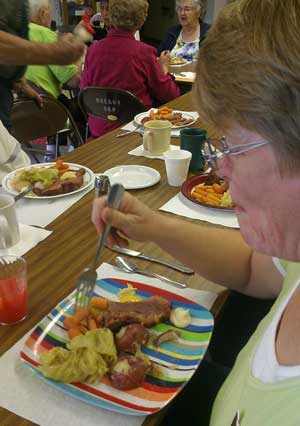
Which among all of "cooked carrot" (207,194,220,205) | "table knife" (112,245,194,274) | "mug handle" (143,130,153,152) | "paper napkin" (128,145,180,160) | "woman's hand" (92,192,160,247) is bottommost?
"paper napkin" (128,145,180,160)

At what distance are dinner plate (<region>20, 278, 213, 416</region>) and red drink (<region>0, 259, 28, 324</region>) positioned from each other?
0.20 feet

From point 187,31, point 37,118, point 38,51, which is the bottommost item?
point 37,118

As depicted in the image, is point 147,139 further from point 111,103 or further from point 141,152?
point 111,103

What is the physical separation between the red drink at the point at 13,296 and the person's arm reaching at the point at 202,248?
19cm

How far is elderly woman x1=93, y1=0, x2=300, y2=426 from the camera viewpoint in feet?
1.50

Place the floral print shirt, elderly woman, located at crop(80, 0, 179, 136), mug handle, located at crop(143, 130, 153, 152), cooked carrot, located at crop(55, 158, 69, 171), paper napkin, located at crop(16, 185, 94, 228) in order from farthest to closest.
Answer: the floral print shirt < elderly woman, located at crop(80, 0, 179, 136) < mug handle, located at crop(143, 130, 153, 152) < cooked carrot, located at crop(55, 158, 69, 171) < paper napkin, located at crop(16, 185, 94, 228)

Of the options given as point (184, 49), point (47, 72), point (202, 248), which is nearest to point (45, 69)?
point (47, 72)

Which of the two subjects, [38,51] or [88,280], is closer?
[88,280]

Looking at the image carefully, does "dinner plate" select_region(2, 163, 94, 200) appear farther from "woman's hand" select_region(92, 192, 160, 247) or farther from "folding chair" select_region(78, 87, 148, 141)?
"folding chair" select_region(78, 87, 148, 141)

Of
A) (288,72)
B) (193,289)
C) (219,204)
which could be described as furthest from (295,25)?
(219,204)

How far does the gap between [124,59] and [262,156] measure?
2.16 meters

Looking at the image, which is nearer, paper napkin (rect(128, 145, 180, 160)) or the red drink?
the red drink

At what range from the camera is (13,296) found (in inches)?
31.8

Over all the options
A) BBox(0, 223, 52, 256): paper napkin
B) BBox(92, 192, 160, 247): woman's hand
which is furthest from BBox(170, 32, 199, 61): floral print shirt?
BBox(92, 192, 160, 247): woman's hand
